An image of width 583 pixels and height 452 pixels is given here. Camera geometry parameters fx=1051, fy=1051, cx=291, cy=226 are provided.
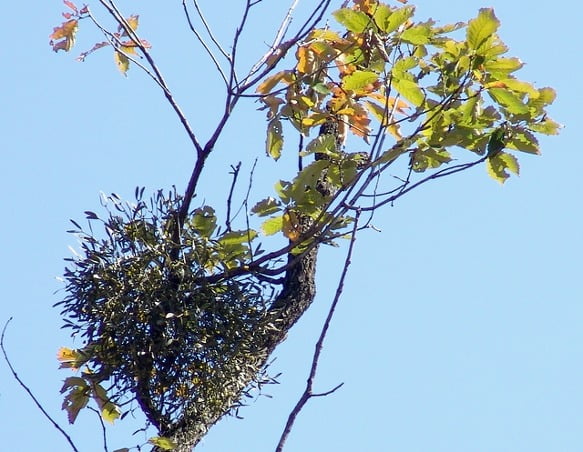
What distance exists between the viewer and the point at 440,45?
102 inches

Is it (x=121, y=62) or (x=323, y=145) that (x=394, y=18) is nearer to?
(x=323, y=145)

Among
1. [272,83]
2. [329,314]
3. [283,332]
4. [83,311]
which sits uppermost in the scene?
[272,83]

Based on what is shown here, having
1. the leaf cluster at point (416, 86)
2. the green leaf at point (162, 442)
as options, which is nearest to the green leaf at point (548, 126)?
the leaf cluster at point (416, 86)

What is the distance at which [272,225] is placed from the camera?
281 cm

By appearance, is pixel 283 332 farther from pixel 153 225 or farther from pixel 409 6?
pixel 409 6

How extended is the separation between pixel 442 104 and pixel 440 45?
162mm

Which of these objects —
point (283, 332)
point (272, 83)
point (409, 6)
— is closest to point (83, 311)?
point (283, 332)

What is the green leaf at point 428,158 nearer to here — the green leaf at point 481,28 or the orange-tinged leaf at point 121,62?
the green leaf at point 481,28

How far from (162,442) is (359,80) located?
996 millimetres

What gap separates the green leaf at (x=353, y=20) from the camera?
2.50 metres

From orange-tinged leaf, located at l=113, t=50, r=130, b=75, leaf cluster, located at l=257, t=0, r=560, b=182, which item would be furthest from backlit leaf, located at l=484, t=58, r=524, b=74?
orange-tinged leaf, located at l=113, t=50, r=130, b=75

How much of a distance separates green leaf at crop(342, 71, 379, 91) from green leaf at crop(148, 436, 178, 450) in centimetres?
96

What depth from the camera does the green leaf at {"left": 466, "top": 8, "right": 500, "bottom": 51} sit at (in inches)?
96.7

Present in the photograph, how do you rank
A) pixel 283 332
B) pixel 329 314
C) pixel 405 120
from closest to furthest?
1. pixel 329 314
2. pixel 405 120
3. pixel 283 332
